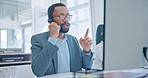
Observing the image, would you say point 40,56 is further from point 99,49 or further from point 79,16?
point 99,49

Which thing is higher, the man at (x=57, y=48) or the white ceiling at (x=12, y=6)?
the white ceiling at (x=12, y=6)

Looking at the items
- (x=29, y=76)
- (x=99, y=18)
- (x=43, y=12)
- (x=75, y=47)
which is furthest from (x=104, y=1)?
(x=29, y=76)

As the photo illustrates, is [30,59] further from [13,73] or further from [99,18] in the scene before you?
[99,18]

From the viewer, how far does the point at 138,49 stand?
7.36ft

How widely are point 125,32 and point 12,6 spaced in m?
1.29

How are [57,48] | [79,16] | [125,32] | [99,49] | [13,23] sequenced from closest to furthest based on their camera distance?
[13,23]
[57,48]
[79,16]
[99,49]
[125,32]

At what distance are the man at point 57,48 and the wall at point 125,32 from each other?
520 millimetres

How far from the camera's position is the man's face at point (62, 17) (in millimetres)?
1413

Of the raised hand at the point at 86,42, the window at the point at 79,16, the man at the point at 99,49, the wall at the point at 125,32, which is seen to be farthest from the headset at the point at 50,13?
the wall at the point at 125,32


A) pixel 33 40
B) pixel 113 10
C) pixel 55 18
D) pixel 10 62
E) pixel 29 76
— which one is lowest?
pixel 29 76

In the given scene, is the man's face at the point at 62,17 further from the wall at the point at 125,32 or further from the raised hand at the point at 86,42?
the wall at the point at 125,32

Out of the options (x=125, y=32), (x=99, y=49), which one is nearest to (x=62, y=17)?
(x=99, y=49)

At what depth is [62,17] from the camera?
145 cm

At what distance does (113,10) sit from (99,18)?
0.34 meters
